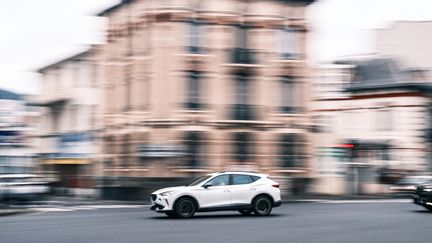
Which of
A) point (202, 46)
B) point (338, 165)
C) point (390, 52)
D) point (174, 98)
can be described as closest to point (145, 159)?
point (174, 98)

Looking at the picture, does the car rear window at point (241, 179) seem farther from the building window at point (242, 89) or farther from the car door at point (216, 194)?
the building window at point (242, 89)

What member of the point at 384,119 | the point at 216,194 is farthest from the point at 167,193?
the point at 384,119

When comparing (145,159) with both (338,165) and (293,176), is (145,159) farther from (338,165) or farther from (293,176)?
(338,165)

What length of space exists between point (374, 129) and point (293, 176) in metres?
13.8

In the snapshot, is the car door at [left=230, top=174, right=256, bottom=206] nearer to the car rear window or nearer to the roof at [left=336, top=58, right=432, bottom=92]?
the car rear window

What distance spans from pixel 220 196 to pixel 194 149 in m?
19.2

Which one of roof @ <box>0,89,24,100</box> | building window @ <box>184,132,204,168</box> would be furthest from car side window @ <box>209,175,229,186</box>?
roof @ <box>0,89,24,100</box>

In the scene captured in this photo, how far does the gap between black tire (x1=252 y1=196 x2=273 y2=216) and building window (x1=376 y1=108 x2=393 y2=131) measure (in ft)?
108

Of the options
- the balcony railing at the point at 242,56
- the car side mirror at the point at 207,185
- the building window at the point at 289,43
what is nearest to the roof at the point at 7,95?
the balcony railing at the point at 242,56

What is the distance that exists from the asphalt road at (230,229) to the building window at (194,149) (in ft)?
56.1

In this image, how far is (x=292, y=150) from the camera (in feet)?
156

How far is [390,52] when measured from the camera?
2616 inches

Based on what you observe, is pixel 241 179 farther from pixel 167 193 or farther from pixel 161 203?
pixel 161 203

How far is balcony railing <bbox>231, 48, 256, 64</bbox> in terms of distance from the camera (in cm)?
4609
